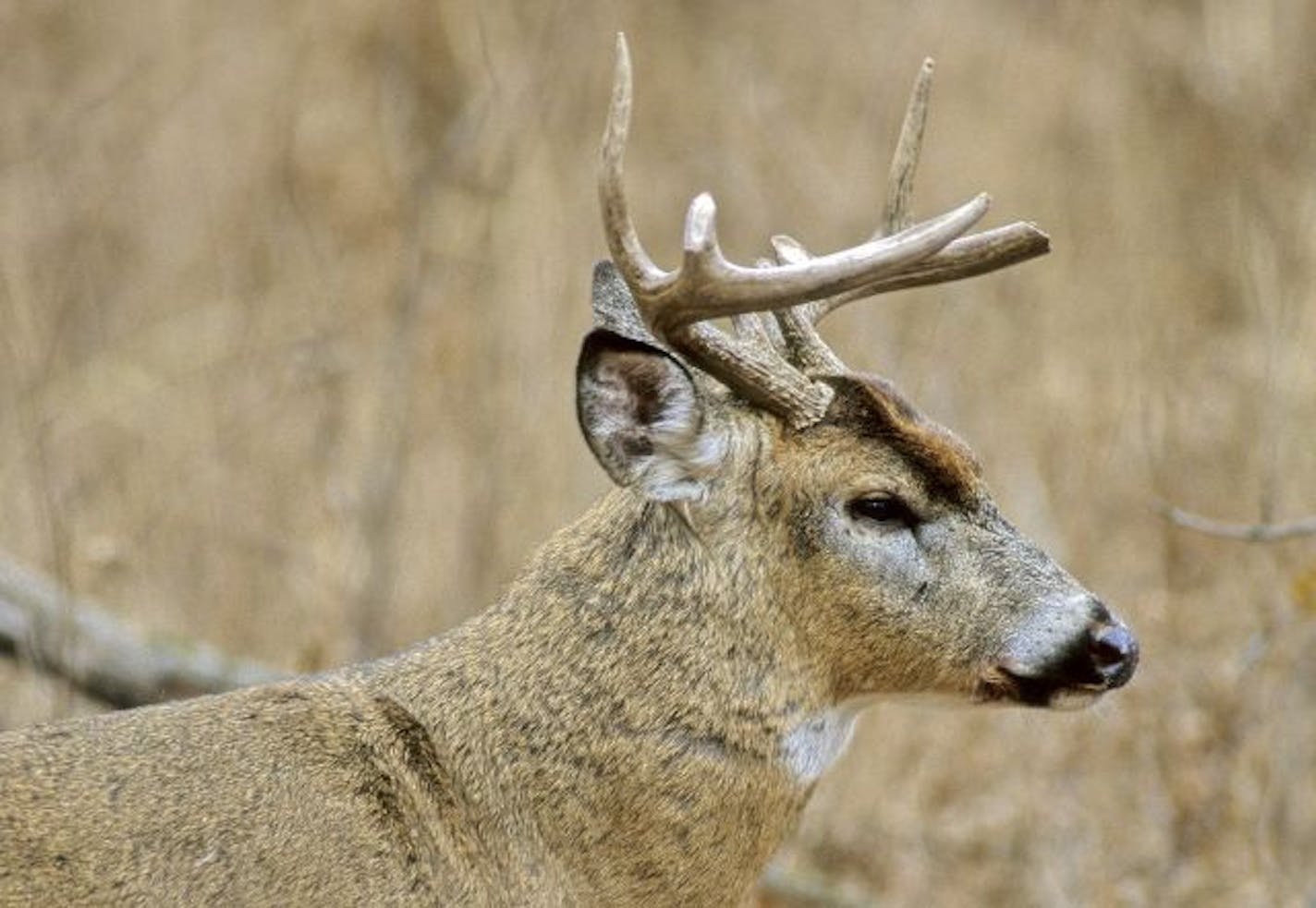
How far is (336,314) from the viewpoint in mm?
8859

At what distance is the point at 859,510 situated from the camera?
4352 mm

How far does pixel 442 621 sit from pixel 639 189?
4.00 meters

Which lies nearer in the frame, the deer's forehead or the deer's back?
the deer's back

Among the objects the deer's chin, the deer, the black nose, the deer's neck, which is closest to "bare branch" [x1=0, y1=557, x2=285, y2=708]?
the deer

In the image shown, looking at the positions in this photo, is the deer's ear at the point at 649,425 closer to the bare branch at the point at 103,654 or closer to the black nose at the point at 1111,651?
the black nose at the point at 1111,651

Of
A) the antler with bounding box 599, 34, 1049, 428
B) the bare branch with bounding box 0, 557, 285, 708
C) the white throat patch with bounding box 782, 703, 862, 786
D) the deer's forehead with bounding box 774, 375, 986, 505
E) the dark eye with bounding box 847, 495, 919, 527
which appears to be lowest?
the bare branch with bounding box 0, 557, 285, 708

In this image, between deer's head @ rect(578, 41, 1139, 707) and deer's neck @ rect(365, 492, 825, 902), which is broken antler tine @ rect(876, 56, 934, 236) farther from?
deer's neck @ rect(365, 492, 825, 902)

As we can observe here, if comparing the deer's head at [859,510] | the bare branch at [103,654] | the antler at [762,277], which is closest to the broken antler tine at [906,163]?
the antler at [762,277]

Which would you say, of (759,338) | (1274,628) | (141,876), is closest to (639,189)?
(1274,628)

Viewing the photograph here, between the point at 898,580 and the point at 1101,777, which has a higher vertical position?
the point at 898,580

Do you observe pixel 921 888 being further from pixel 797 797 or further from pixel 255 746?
pixel 255 746

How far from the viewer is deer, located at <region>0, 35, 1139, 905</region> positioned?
4.09m

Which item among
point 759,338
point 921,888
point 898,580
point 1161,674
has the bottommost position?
point 921,888

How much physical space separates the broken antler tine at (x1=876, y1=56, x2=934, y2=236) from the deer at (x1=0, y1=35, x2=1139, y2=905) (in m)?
0.48
